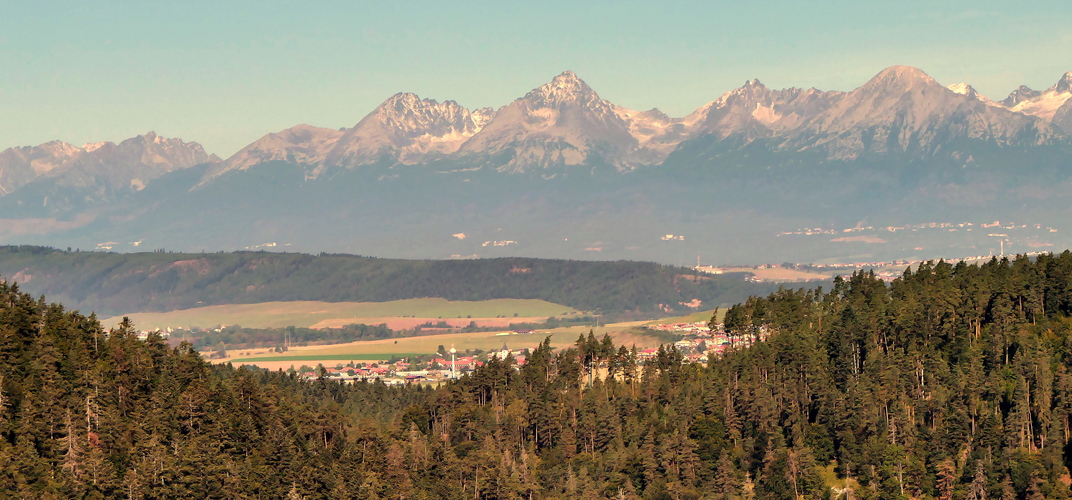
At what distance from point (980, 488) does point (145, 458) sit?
102794mm

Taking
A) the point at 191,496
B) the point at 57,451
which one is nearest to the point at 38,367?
the point at 57,451

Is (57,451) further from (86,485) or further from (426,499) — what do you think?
(426,499)

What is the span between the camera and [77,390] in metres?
192

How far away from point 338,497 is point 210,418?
20.9 meters

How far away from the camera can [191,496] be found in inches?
6998

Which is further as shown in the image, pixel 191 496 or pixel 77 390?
pixel 77 390

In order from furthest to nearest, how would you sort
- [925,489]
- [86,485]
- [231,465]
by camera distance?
[925,489], [231,465], [86,485]

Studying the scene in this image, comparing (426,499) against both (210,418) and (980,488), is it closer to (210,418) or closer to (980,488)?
(210,418)

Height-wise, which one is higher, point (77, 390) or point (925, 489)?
point (77, 390)

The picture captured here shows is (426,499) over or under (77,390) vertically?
under

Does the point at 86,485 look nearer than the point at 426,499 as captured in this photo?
Yes

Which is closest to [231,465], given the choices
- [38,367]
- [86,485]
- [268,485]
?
[268,485]

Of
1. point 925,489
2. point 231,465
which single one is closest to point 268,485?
point 231,465

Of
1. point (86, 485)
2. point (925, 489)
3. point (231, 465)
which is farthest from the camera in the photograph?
point (925, 489)
